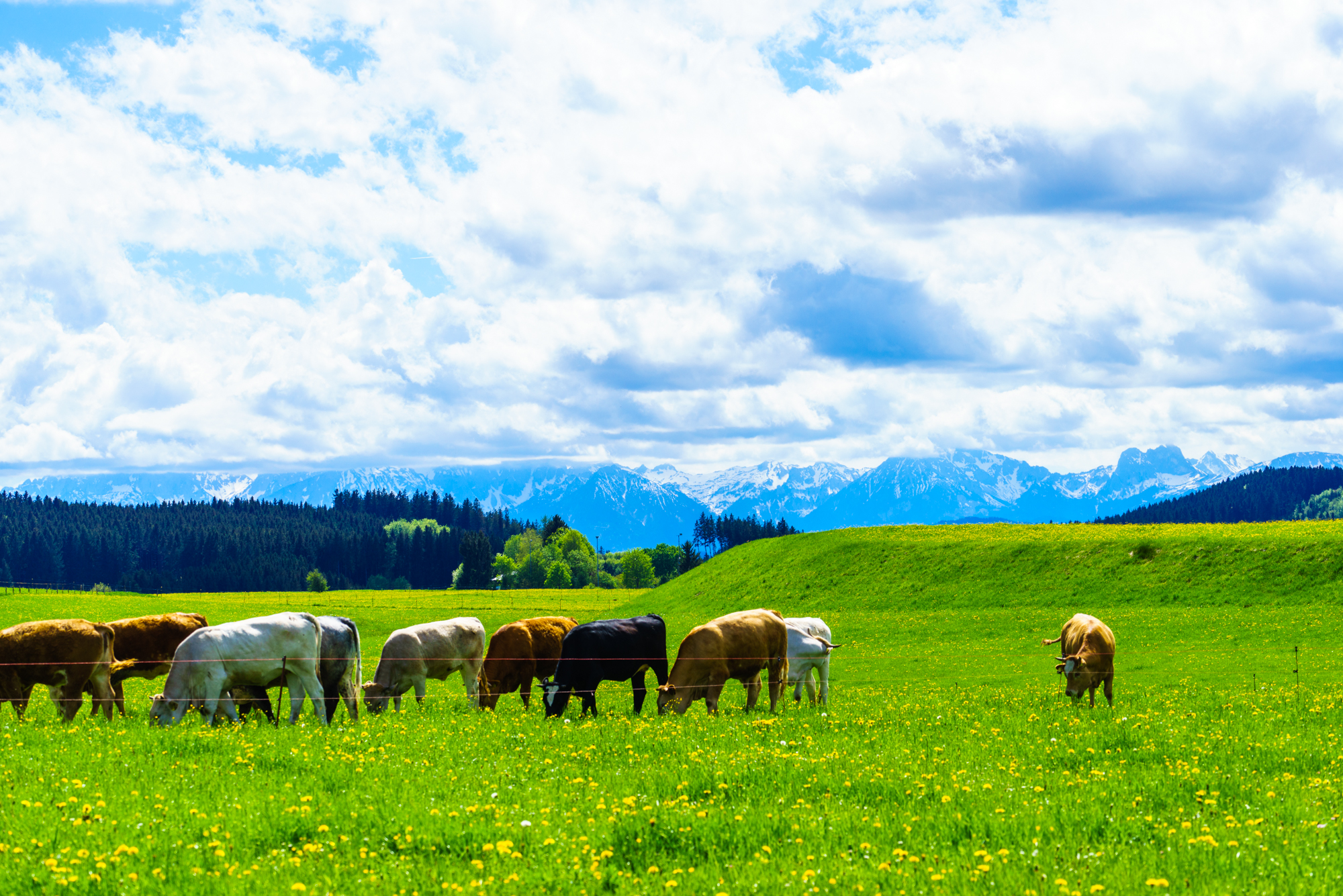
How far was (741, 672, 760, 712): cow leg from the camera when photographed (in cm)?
2508

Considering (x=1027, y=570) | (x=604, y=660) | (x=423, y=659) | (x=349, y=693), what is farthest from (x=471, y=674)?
(x=1027, y=570)

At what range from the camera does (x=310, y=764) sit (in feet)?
48.6

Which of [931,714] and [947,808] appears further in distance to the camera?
[931,714]

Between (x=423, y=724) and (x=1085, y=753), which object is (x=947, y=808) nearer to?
(x=1085, y=753)

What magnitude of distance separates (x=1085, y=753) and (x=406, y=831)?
36.3ft

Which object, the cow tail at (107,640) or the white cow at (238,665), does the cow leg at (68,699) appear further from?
the white cow at (238,665)

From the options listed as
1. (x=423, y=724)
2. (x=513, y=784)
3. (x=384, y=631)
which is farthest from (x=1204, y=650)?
(x=384, y=631)

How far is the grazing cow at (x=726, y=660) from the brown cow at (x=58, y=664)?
43.3 feet

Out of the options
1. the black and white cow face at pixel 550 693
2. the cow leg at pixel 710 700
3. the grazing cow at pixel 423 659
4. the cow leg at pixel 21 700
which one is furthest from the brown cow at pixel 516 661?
the cow leg at pixel 21 700

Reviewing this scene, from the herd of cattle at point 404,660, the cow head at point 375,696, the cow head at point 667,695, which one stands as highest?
A: the herd of cattle at point 404,660

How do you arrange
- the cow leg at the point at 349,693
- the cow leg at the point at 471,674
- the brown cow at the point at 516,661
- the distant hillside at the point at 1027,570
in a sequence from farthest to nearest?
the distant hillside at the point at 1027,570 < the cow leg at the point at 471,674 < the brown cow at the point at 516,661 < the cow leg at the point at 349,693

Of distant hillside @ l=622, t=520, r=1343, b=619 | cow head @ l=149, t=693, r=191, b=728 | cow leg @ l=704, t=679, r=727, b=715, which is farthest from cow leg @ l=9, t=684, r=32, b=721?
distant hillside @ l=622, t=520, r=1343, b=619

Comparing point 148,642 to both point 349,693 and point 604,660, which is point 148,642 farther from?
point 604,660

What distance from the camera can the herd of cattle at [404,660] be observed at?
21594 millimetres
